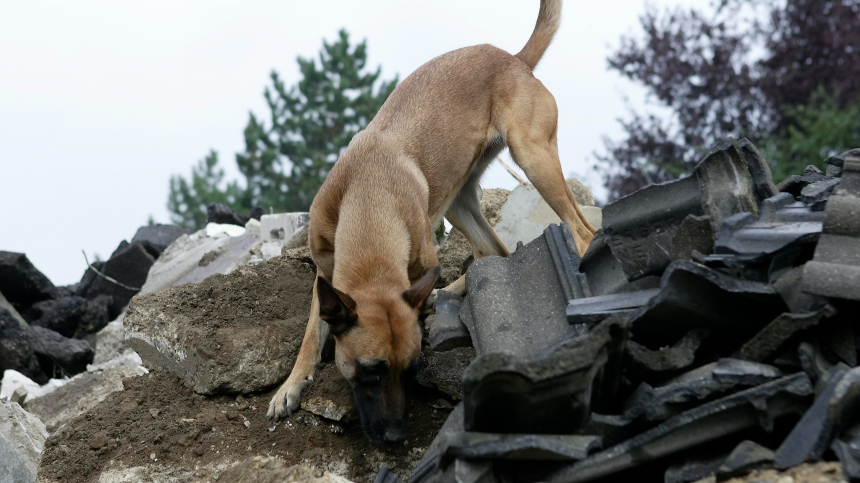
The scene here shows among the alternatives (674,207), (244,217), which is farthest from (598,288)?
(244,217)

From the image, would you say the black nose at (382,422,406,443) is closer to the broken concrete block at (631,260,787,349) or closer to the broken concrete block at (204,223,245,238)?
the broken concrete block at (631,260,787,349)

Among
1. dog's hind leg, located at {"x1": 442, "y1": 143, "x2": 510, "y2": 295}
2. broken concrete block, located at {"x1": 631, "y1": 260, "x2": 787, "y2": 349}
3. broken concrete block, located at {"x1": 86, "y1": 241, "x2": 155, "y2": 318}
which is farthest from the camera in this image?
broken concrete block, located at {"x1": 86, "y1": 241, "x2": 155, "y2": 318}

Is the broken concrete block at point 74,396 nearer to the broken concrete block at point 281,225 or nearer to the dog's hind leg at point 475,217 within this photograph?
the broken concrete block at point 281,225

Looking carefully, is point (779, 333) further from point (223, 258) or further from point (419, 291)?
point (223, 258)

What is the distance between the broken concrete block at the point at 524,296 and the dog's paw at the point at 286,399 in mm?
1175

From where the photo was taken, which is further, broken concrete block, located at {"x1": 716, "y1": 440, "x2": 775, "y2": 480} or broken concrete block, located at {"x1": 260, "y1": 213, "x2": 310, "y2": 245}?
broken concrete block, located at {"x1": 260, "y1": 213, "x2": 310, "y2": 245}

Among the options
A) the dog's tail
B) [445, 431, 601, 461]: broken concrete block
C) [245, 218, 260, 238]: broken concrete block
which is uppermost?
the dog's tail

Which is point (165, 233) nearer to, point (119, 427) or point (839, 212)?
point (119, 427)

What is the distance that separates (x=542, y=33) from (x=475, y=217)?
1.71 m

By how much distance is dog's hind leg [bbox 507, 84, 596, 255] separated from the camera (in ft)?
19.8

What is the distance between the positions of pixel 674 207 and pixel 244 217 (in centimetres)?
804

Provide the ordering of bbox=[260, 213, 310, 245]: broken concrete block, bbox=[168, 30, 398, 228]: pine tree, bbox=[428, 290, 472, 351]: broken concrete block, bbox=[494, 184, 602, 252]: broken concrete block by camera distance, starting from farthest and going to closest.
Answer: bbox=[168, 30, 398, 228]: pine tree < bbox=[260, 213, 310, 245]: broken concrete block < bbox=[494, 184, 602, 252]: broken concrete block < bbox=[428, 290, 472, 351]: broken concrete block

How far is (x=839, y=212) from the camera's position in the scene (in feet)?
9.90

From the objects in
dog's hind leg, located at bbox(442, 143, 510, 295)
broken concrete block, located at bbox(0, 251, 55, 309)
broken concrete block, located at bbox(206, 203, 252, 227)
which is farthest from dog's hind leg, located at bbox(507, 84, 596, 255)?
broken concrete block, located at bbox(0, 251, 55, 309)
